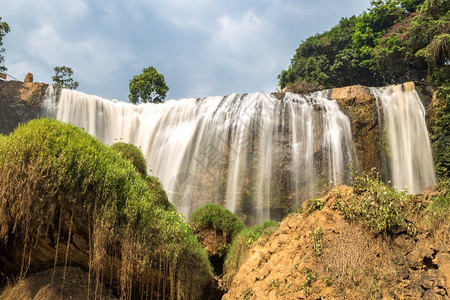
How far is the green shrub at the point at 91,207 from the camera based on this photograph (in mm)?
5516

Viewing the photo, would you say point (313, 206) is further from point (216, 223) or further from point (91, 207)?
point (216, 223)

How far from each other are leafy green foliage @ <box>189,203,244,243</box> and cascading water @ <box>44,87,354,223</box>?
370 centimetres

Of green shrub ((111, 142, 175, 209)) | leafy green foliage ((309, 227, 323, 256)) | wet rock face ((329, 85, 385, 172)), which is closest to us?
leafy green foliage ((309, 227, 323, 256))

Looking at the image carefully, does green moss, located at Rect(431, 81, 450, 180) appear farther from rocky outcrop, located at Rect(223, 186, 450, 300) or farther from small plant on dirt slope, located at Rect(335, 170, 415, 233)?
small plant on dirt slope, located at Rect(335, 170, 415, 233)

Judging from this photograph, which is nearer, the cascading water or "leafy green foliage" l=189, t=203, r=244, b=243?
"leafy green foliage" l=189, t=203, r=244, b=243

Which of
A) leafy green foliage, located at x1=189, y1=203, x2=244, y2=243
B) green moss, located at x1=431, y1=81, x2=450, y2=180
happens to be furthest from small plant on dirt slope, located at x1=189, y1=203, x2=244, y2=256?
green moss, located at x1=431, y1=81, x2=450, y2=180

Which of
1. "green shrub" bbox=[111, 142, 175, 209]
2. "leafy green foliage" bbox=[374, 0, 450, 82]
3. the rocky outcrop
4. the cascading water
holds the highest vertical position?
"leafy green foliage" bbox=[374, 0, 450, 82]

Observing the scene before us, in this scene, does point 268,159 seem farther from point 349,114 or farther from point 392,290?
point 392,290

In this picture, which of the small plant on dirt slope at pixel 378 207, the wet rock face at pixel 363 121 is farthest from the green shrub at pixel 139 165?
the wet rock face at pixel 363 121

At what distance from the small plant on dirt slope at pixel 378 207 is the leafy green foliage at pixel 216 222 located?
538cm

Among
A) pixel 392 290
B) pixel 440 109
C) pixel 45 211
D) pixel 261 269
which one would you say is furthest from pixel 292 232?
pixel 440 109

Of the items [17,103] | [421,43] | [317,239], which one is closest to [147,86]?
[17,103]

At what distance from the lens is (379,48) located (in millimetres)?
23125

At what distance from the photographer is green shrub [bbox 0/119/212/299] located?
18.1 ft
